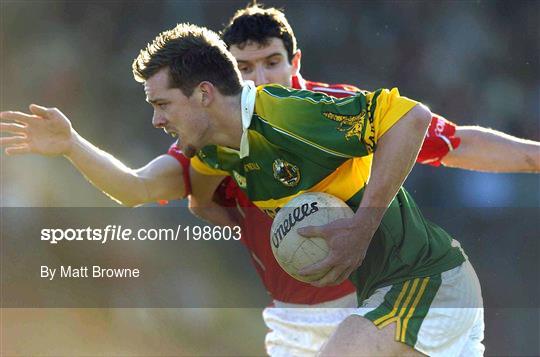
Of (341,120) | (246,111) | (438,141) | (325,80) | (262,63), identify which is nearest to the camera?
(341,120)

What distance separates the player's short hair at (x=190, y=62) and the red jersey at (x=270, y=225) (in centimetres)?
118

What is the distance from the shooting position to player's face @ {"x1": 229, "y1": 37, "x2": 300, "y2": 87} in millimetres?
5391

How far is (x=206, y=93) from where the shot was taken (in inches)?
160

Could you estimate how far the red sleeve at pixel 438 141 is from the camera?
16.9ft

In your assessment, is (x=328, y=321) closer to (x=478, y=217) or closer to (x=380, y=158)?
(x=380, y=158)

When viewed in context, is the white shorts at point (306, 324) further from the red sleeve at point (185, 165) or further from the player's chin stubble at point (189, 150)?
the player's chin stubble at point (189, 150)

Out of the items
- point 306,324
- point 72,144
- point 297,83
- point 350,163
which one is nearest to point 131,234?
point 306,324

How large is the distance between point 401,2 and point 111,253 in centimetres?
397

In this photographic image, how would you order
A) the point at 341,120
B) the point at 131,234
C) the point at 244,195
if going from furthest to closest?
the point at 131,234 < the point at 244,195 < the point at 341,120

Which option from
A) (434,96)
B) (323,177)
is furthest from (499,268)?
(323,177)

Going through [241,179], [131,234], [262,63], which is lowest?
[131,234]

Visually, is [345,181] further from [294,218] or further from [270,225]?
[270,225]

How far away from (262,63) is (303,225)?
1910 millimetres

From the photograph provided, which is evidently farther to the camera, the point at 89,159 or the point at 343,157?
the point at 89,159
